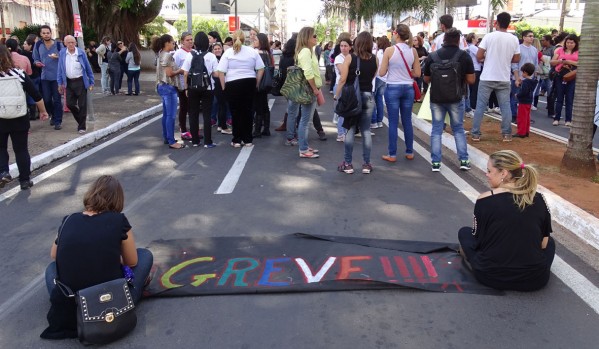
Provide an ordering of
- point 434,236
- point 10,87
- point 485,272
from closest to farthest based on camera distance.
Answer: point 485,272 < point 434,236 < point 10,87

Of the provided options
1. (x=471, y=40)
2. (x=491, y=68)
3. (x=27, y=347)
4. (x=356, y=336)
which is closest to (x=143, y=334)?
(x=27, y=347)

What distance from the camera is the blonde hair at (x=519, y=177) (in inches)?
145

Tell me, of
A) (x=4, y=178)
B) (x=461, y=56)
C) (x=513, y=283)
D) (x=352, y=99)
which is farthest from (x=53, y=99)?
(x=513, y=283)

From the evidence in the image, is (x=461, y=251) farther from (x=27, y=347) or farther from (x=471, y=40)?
(x=471, y=40)

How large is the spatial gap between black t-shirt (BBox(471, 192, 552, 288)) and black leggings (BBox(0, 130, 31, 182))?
542cm

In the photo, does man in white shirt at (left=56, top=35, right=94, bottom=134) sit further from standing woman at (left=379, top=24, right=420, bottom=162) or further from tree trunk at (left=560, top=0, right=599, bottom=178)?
tree trunk at (left=560, top=0, right=599, bottom=178)

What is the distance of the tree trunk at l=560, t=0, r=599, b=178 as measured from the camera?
261 inches

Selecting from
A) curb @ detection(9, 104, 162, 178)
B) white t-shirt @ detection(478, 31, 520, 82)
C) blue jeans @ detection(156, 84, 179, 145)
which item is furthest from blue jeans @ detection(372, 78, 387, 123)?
curb @ detection(9, 104, 162, 178)

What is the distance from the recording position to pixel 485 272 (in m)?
3.80

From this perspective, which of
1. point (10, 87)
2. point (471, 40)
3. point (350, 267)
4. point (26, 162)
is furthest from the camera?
point (471, 40)

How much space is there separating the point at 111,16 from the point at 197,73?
20.8 metres

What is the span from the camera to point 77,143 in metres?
9.12

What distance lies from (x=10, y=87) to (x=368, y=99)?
4.30 m

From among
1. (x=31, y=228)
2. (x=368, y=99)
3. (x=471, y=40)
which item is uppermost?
(x=471, y=40)
